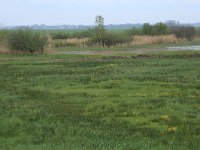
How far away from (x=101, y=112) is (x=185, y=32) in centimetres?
6897

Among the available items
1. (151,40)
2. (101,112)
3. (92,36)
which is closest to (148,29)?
(151,40)

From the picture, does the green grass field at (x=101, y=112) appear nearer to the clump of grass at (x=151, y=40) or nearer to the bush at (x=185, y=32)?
the clump of grass at (x=151, y=40)

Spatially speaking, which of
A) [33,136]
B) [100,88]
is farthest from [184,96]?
[33,136]

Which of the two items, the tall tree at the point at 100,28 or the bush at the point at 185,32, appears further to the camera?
the bush at the point at 185,32

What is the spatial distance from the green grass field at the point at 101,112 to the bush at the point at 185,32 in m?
57.3

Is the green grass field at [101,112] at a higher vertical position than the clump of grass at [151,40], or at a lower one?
higher

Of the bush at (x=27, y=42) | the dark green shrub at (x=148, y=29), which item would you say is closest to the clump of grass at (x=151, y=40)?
the dark green shrub at (x=148, y=29)

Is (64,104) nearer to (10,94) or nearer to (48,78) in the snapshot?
(10,94)

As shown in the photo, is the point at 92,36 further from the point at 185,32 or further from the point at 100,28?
the point at 185,32

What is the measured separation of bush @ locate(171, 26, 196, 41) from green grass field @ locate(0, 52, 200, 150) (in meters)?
57.3

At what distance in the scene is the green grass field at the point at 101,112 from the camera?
11.3 m

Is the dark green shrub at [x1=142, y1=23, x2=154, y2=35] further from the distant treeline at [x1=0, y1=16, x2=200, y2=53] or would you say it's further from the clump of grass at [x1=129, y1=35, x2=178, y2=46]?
the clump of grass at [x1=129, y1=35, x2=178, y2=46]

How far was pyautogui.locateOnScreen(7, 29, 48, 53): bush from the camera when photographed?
51.5m

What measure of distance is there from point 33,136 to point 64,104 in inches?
223
